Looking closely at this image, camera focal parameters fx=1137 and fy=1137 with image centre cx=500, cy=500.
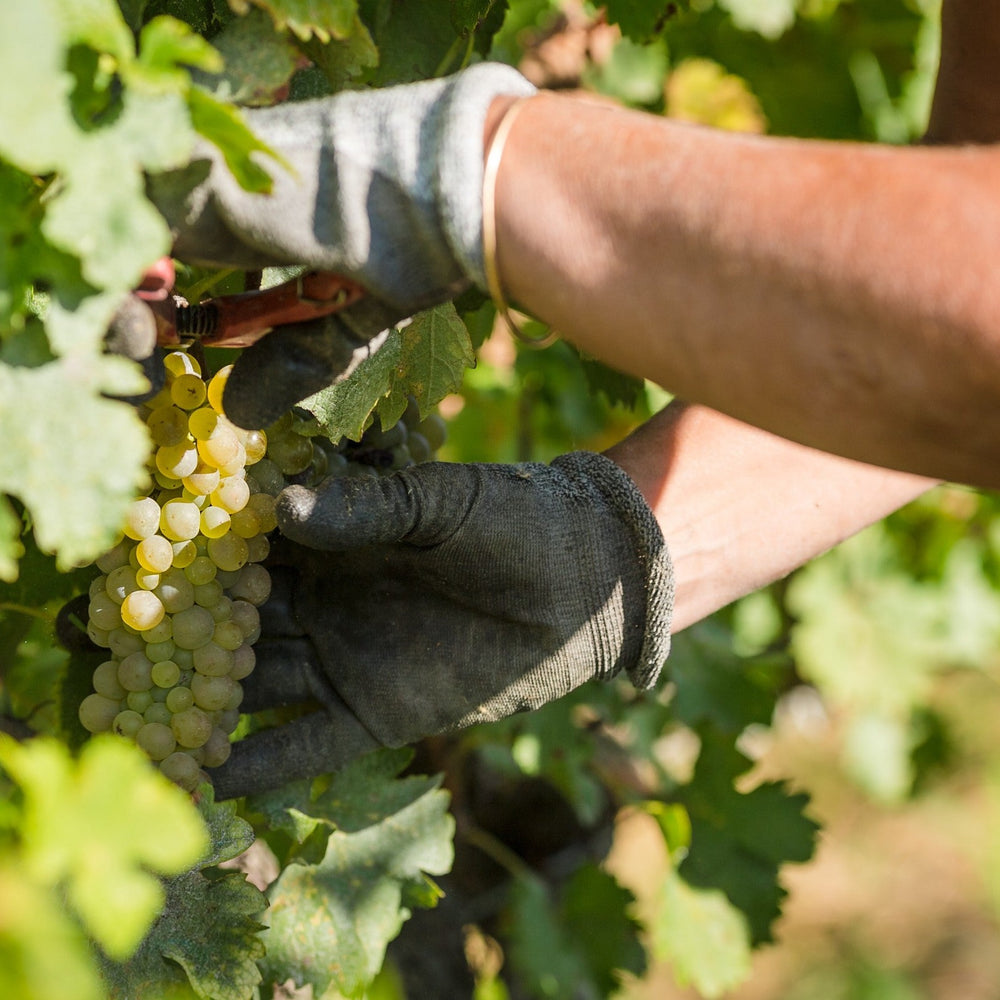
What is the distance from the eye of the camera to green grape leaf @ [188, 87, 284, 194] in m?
0.68

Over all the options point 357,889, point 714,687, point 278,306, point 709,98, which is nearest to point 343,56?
point 278,306

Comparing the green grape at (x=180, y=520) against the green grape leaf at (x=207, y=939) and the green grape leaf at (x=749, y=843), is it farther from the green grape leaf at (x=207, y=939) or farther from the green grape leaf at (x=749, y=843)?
the green grape leaf at (x=749, y=843)

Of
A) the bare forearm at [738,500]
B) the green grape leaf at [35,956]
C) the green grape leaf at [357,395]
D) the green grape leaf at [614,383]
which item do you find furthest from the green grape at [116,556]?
the green grape leaf at [614,383]

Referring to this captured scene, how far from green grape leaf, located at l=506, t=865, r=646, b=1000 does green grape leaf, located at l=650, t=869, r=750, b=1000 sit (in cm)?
16

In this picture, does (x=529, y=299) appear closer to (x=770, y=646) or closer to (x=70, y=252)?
(x=70, y=252)

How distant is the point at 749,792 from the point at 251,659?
118 centimetres

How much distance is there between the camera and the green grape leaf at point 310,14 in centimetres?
79

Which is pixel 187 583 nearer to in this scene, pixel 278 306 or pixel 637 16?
pixel 278 306

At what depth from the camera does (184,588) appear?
3.37ft

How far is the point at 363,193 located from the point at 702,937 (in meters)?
1.53

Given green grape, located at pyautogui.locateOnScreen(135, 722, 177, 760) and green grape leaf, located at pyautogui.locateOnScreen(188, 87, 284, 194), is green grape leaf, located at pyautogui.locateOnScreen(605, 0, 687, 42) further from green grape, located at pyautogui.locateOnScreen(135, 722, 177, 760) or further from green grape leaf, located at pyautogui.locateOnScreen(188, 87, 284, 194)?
green grape, located at pyautogui.locateOnScreen(135, 722, 177, 760)

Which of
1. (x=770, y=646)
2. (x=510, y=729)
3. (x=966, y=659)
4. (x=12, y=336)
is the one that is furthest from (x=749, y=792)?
(x=12, y=336)

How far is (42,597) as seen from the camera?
124 cm

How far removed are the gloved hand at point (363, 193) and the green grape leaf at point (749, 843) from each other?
56.3 inches
